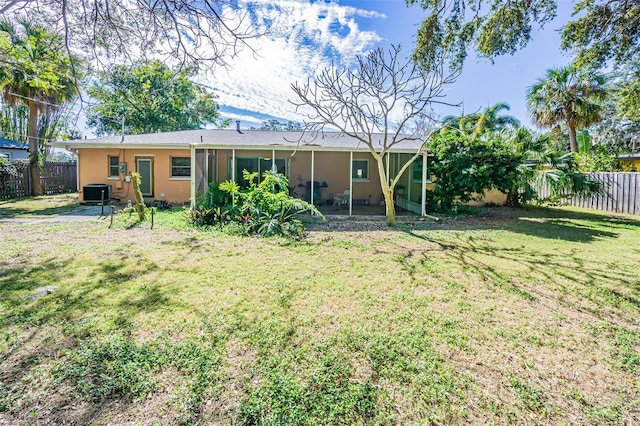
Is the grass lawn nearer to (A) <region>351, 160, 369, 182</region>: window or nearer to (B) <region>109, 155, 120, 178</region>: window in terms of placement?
(B) <region>109, 155, 120, 178</region>: window

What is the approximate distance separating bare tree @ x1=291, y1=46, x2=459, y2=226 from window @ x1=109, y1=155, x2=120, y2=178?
28.8 feet

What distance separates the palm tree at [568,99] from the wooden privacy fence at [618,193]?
182 inches

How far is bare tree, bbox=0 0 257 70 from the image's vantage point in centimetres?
460

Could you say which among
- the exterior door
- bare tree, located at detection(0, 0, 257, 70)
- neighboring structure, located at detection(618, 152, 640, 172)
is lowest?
the exterior door

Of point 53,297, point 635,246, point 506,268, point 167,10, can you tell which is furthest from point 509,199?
point 53,297

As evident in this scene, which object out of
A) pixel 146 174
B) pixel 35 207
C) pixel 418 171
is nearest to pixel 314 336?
pixel 418 171

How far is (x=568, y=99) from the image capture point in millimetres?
16266

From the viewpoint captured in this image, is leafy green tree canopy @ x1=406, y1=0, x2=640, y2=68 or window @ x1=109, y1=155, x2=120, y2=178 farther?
window @ x1=109, y1=155, x2=120, y2=178

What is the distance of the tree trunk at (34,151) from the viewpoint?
14.9 m

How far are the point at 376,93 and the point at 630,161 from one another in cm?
1890

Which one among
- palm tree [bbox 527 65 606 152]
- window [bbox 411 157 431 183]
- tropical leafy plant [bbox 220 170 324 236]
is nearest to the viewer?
tropical leafy plant [bbox 220 170 324 236]

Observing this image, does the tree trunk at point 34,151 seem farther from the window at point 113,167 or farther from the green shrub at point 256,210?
the green shrub at point 256,210

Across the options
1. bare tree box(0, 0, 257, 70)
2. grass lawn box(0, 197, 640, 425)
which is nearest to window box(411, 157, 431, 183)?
grass lawn box(0, 197, 640, 425)

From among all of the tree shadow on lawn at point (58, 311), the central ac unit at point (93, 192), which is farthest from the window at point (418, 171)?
the central ac unit at point (93, 192)
